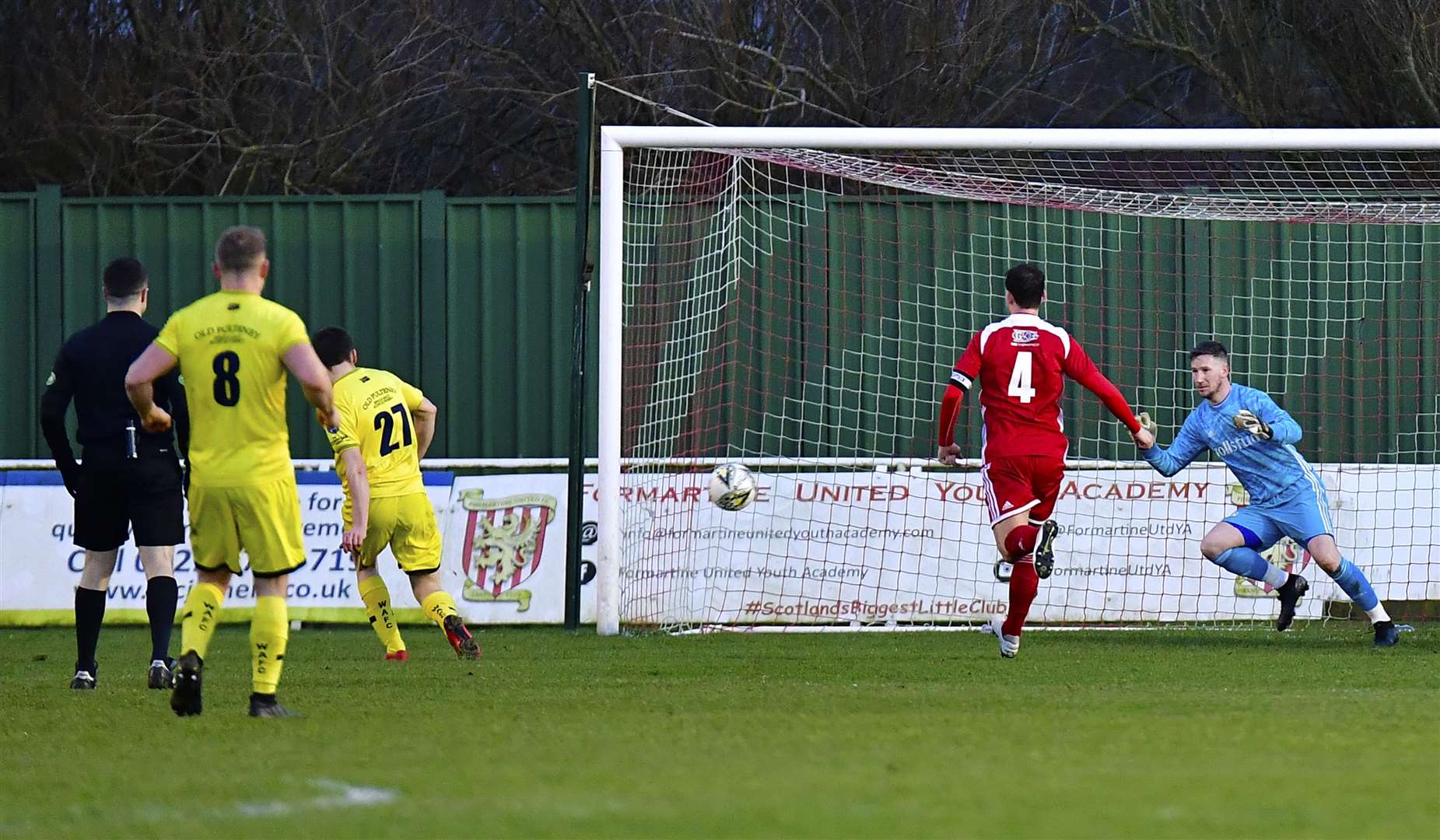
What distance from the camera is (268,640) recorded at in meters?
6.27

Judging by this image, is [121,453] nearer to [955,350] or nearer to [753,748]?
[753,748]

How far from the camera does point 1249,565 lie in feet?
31.6

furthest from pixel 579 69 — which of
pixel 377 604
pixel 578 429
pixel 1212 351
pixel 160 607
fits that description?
pixel 160 607

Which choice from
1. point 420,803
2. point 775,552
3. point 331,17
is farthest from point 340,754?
point 331,17

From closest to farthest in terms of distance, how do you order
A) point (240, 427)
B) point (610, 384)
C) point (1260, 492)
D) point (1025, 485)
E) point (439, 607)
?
point (240, 427)
point (1025, 485)
point (439, 607)
point (1260, 492)
point (610, 384)

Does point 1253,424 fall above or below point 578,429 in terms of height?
above

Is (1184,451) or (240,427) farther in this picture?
(1184,451)

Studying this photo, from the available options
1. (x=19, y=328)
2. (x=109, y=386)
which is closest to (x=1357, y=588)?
(x=109, y=386)

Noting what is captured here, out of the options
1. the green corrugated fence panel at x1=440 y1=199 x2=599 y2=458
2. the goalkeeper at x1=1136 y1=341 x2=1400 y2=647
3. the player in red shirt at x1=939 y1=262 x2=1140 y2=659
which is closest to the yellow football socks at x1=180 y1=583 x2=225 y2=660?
the player in red shirt at x1=939 y1=262 x2=1140 y2=659

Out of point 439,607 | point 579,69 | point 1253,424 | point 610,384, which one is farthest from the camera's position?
point 579,69

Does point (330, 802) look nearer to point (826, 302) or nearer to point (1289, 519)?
point (1289, 519)

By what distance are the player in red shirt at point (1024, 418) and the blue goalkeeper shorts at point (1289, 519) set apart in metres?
1.48

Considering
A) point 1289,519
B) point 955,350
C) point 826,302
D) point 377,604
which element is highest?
point 826,302

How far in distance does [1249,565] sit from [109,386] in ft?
19.3
